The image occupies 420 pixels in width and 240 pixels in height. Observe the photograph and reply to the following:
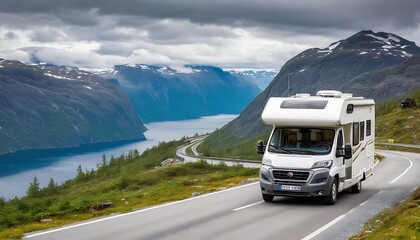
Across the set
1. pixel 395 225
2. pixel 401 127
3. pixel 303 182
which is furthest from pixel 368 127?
pixel 401 127

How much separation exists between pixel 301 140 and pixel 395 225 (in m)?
6.02

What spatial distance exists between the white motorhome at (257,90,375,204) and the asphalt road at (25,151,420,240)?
2.56ft

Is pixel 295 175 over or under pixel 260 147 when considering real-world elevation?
under

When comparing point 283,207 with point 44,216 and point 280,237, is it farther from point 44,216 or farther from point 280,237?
point 44,216

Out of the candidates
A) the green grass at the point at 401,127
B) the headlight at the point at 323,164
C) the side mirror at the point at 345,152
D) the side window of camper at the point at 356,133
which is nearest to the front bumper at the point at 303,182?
the headlight at the point at 323,164

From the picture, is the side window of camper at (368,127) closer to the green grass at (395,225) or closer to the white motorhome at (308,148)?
the white motorhome at (308,148)

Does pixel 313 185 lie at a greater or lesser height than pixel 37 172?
greater

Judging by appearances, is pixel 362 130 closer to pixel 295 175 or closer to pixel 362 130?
pixel 362 130

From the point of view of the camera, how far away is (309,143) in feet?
64.7

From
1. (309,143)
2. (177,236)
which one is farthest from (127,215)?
(309,143)

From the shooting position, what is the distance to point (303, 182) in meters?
18.5

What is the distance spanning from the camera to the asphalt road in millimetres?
14414

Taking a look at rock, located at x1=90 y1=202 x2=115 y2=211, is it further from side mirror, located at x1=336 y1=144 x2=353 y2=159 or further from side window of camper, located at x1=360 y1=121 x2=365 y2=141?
side window of camper, located at x1=360 y1=121 x2=365 y2=141

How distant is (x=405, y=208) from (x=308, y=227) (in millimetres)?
3859
